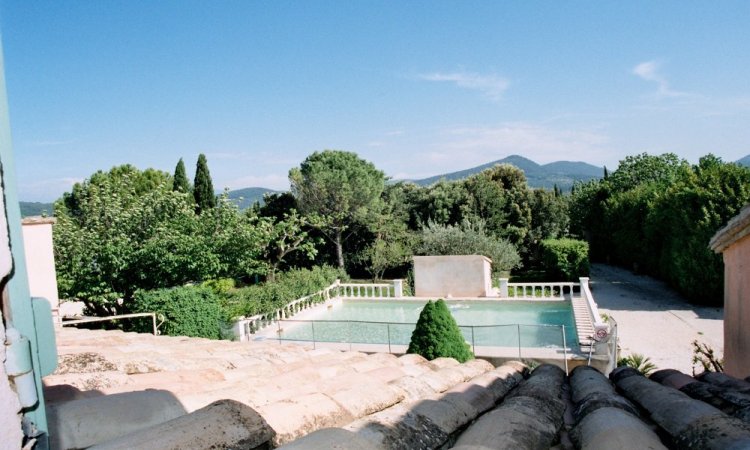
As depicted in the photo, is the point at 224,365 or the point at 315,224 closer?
the point at 224,365

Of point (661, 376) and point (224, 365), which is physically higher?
point (224, 365)

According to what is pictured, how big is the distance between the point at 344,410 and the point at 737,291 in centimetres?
605

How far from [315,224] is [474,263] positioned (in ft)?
33.1

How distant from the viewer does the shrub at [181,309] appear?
12.1m

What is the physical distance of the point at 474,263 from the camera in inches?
791

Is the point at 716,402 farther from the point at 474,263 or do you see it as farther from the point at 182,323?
the point at 474,263

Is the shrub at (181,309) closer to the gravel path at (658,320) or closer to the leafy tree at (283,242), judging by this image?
the leafy tree at (283,242)

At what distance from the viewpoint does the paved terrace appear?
176 centimetres

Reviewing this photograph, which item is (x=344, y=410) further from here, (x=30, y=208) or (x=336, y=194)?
(x=336, y=194)

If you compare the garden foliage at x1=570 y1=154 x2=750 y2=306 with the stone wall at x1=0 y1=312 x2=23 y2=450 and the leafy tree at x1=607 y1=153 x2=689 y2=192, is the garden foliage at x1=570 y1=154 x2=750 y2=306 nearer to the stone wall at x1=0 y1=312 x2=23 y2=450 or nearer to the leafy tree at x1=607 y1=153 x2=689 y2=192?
the leafy tree at x1=607 y1=153 x2=689 y2=192

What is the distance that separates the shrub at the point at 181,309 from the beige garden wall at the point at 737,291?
10518mm

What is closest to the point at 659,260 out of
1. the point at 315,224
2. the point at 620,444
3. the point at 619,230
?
the point at 619,230

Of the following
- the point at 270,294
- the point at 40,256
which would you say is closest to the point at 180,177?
the point at 270,294

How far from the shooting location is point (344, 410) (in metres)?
2.58
